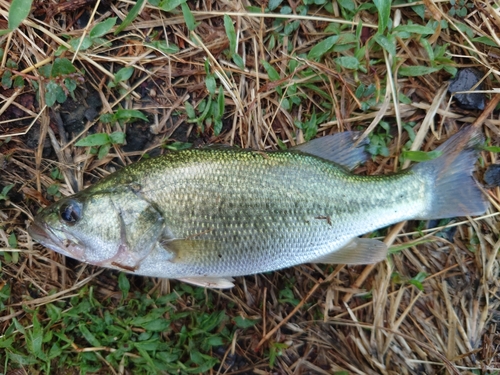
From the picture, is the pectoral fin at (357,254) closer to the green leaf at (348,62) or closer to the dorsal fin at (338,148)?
the dorsal fin at (338,148)

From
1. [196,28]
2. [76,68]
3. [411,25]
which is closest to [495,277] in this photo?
[411,25]

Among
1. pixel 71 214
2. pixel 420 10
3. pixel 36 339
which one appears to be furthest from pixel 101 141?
pixel 420 10

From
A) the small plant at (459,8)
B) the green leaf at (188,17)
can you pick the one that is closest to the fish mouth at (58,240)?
the green leaf at (188,17)

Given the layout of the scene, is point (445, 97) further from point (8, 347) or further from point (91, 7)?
point (8, 347)

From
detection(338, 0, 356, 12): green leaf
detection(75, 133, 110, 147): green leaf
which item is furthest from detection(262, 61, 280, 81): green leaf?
detection(75, 133, 110, 147): green leaf

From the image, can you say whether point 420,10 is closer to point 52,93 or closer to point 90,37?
point 90,37

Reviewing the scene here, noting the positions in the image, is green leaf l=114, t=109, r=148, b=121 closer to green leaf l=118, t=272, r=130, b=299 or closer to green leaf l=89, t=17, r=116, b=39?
green leaf l=89, t=17, r=116, b=39

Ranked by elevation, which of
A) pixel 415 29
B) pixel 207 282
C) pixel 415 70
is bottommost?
pixel 207 282
